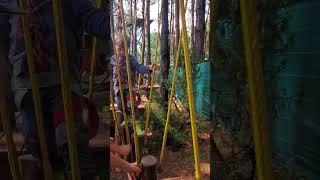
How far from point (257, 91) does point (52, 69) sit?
0.65 m

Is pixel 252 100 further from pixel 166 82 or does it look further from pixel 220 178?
pixel 166 82

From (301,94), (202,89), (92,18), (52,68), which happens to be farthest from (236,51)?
(202,89)

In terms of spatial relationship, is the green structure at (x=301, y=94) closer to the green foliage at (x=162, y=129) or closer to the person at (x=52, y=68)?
the person at (x=52, y=68)

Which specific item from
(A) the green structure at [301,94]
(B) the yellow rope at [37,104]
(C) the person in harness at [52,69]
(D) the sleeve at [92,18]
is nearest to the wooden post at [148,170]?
(A) the green structure at [301,94]

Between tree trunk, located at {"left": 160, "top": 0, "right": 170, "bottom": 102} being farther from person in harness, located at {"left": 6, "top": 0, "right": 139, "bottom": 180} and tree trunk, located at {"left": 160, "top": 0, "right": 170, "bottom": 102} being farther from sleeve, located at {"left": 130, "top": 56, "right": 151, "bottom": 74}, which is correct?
person in harness, located at {"left": 6, "top": 0, "right": 139, "bottom": 180}

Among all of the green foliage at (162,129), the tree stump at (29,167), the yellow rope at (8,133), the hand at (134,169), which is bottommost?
the green foliage at (162,129)

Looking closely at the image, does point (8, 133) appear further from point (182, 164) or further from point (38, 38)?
point (182, 164)

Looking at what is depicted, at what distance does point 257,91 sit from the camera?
426mm

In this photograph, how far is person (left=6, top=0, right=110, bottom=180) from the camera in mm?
883

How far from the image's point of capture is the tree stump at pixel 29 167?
0.97 m

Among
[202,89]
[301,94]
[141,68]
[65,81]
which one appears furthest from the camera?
[202,89]

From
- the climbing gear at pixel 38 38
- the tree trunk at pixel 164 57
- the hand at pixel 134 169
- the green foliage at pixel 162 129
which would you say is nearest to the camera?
the climbing gear at pixel 38 38

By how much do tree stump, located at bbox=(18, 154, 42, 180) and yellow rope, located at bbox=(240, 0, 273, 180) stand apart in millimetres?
759

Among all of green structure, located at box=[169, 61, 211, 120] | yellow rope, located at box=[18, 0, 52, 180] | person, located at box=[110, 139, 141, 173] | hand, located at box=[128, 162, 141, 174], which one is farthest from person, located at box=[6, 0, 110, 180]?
green structure, located at box=[169, 61, 211, 120]
